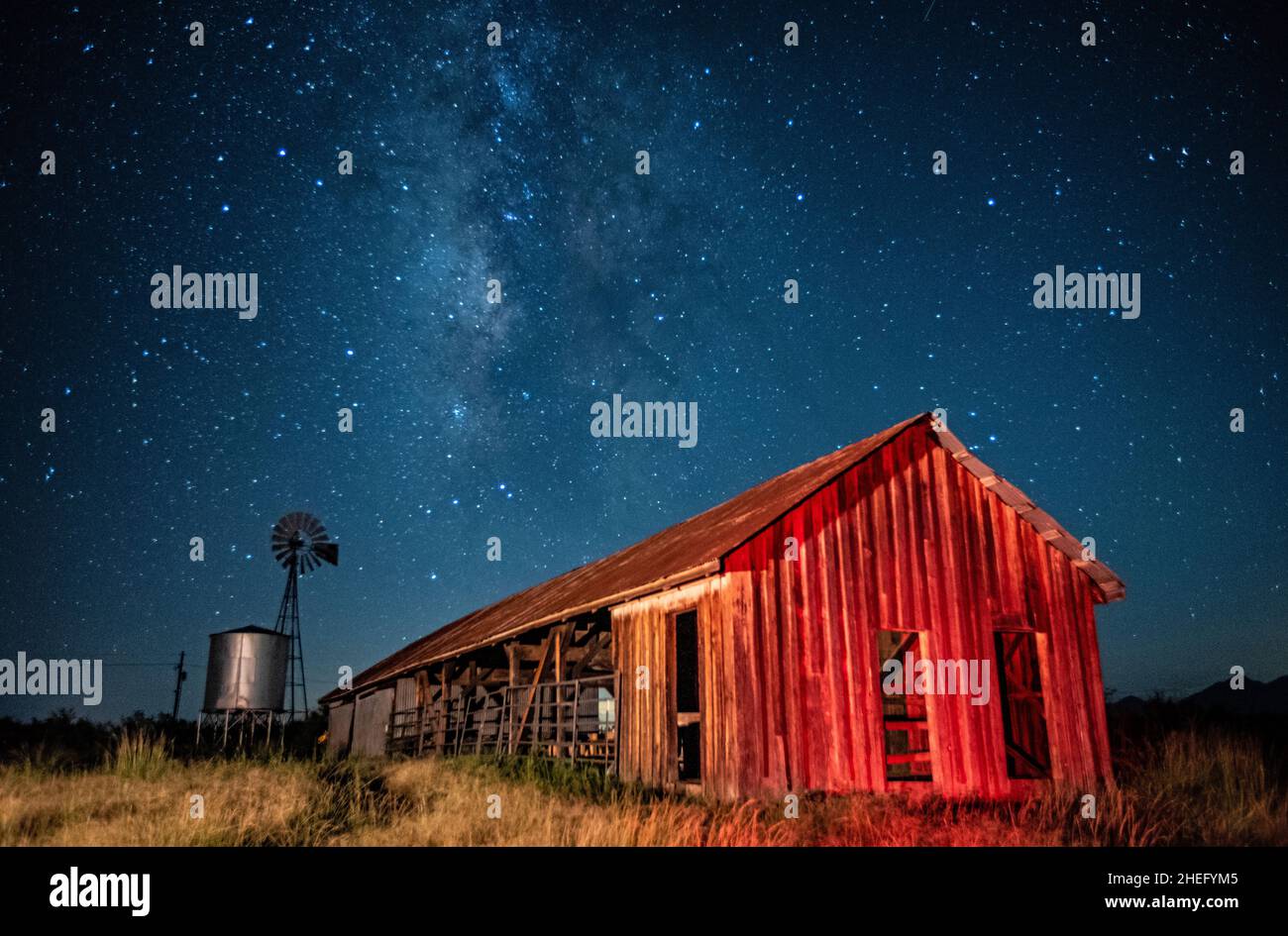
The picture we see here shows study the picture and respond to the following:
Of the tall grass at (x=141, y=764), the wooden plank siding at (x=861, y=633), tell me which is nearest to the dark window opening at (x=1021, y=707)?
the wooden plank siding at (x=861, y=633)

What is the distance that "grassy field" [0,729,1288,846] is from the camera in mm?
8203

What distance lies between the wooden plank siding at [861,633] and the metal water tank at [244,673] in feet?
72.9

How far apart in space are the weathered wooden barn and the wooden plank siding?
0.02 meters

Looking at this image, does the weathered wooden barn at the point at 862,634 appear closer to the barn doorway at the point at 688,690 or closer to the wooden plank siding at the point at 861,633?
the wooden plank siding at the point at 861,633

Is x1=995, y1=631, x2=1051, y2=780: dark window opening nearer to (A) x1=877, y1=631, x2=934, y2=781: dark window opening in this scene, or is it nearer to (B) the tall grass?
(A) x1=877, y1=631, x2=934, y2=781: dark window opening

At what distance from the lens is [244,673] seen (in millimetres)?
30922

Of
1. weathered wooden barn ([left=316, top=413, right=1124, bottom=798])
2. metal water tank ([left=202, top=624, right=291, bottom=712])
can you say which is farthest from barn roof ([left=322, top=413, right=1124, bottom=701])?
metal water tank ([left=202, top=624, right=291, bottom=712])

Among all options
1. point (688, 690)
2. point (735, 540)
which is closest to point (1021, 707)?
point (688, 690)

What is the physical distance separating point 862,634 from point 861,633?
21 mm

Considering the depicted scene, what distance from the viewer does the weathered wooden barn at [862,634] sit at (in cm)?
1148
